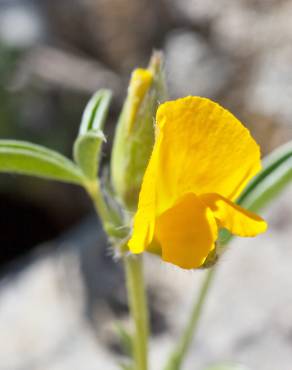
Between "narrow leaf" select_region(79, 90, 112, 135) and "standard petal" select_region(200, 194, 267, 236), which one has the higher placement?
"narrow leaf" select_region(79, 90, 112, 135)

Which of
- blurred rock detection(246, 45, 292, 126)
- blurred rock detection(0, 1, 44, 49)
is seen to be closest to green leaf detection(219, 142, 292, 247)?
blurred rock detection(246, 45, 292, 126)

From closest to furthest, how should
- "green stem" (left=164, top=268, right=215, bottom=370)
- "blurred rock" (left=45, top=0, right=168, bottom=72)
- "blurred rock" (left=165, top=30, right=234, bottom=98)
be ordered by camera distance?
Result: "green stem" (left=164, top=268, right=215, bottom=370) < "blurred rock" (left=165, top=30, right=234, bottom=98) < "blurred rock" (left=45, top=0, right=168, bottom=72)

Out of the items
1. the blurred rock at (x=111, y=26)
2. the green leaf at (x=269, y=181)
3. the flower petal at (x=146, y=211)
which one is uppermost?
the flower petal at (x=146, y=211)

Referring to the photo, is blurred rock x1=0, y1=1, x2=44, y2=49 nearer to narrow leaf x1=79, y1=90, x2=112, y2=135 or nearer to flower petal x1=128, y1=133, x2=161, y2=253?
narrow leaf x1=79, y1=90, x2=112, y2=135

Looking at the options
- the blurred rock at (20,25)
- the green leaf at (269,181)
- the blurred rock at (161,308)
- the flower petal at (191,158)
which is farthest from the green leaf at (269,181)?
the blurred rock at (20,25)

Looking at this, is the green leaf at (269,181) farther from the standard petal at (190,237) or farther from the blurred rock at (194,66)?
the blurred rock at (194,66)

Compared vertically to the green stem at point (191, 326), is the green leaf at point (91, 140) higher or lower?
higher

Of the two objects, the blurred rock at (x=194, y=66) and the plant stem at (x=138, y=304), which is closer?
the plant stem at (x=138, y=304)

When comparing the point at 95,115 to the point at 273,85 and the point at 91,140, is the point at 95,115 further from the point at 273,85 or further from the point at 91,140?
the point at 273,85
